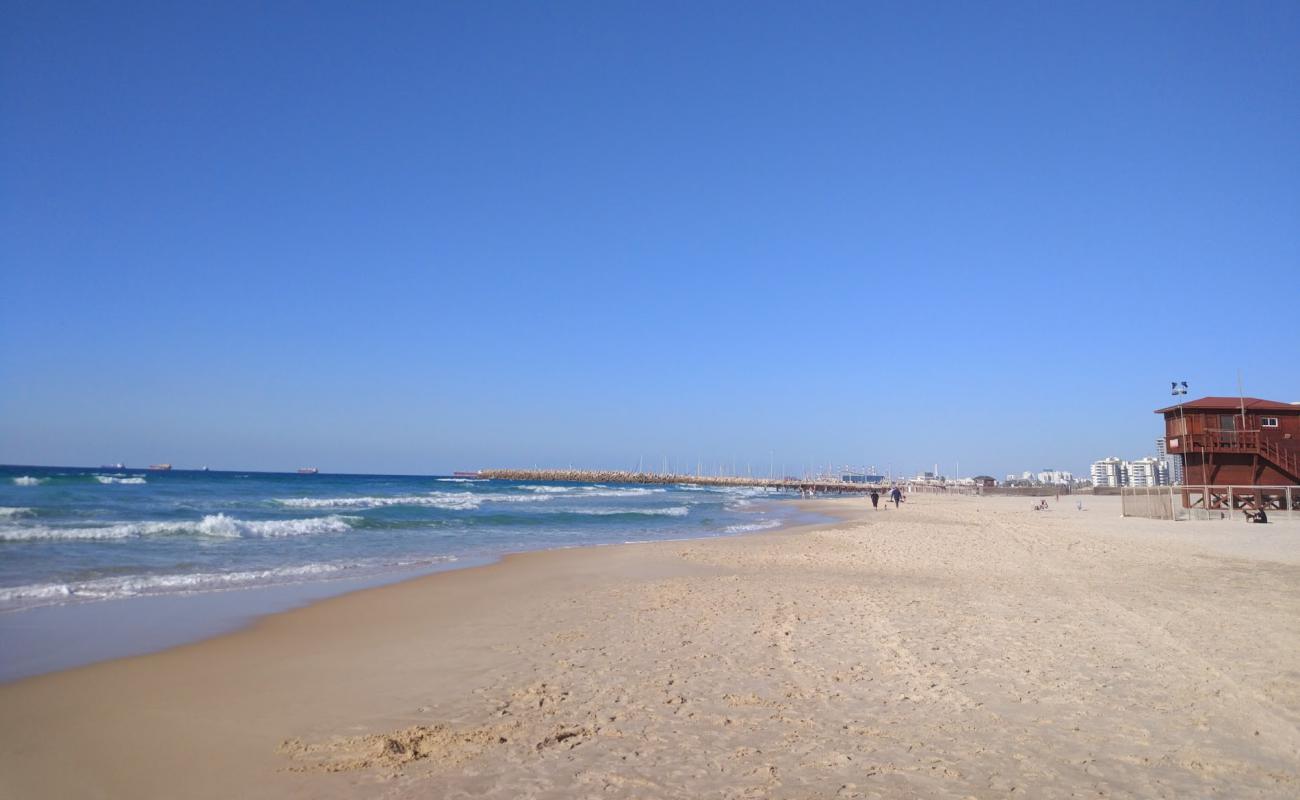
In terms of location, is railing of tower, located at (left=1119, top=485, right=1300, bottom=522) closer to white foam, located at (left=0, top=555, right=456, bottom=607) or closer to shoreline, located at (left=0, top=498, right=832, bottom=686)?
white foam, located at (left=0, top=555, right=456, bottom=607)

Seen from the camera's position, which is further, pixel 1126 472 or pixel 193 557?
pixel 1126 472

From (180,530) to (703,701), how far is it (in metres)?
19.8

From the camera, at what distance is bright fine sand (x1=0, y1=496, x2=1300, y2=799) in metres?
4.34

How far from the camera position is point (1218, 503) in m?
28.7

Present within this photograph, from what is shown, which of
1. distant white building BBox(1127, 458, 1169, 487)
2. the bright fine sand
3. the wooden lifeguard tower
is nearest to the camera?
the bright fine sand

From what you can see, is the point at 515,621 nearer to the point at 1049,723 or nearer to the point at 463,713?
the point at 463,713

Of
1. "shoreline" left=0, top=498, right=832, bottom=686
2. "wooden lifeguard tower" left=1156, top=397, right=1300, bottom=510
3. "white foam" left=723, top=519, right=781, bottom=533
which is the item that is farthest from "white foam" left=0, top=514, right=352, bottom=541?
"wooden lifeguard tower" left=1156, top=397, right=1300, bottom=510

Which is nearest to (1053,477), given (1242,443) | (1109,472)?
(1109,472)

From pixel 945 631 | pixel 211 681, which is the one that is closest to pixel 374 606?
pixel 211 681

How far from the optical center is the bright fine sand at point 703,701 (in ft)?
14.2

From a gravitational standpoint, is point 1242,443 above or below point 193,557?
above

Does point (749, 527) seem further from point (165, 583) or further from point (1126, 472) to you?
point (1126, 472)

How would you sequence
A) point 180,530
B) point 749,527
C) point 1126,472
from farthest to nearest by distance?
point 1126,472, point 749,527, point 180,530

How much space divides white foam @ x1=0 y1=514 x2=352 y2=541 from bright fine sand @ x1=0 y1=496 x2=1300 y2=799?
12.3 metres
